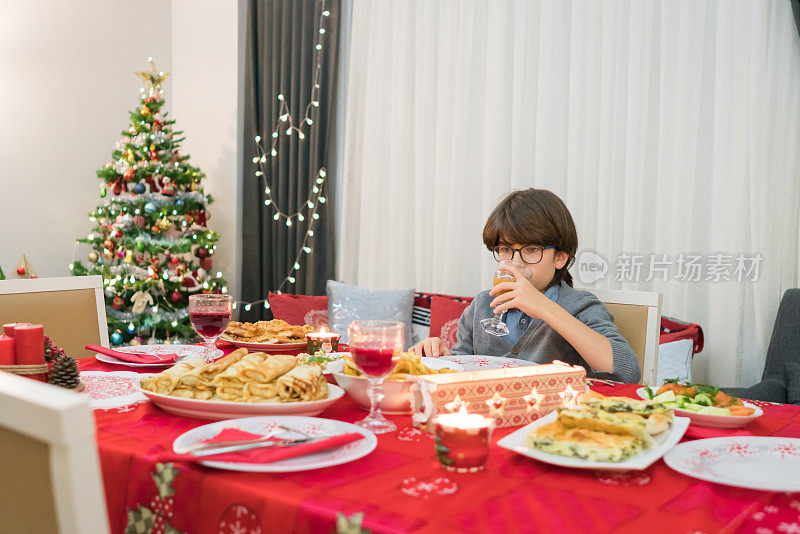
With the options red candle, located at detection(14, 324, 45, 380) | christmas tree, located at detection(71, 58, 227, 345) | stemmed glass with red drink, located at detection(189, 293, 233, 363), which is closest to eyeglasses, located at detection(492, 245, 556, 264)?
stemmed glass with red drink, located at detection(189, 293, 233, 363)

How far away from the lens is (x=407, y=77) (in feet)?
12.5

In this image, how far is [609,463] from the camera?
812 mm

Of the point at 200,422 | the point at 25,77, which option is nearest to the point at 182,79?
the point at 25,77

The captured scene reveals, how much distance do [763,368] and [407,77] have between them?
7.59 ft

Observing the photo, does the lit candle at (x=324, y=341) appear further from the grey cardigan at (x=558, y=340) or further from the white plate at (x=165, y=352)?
the grey cardigan at (x=558, y=340)

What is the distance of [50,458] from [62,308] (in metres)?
1.51

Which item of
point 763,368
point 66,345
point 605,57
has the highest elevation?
point 605,57

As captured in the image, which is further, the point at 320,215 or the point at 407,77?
the point at 320,215

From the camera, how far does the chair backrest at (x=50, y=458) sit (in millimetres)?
602

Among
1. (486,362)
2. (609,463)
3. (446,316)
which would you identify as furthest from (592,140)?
(609,463)

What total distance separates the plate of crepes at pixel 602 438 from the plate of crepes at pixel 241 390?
0.34 meters

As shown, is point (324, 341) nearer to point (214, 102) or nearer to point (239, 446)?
point (239, 446)

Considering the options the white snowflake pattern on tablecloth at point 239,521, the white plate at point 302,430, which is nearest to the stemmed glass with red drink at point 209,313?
the white plate at point 302,430

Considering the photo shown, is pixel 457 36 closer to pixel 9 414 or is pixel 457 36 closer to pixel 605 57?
pixel 605 57
